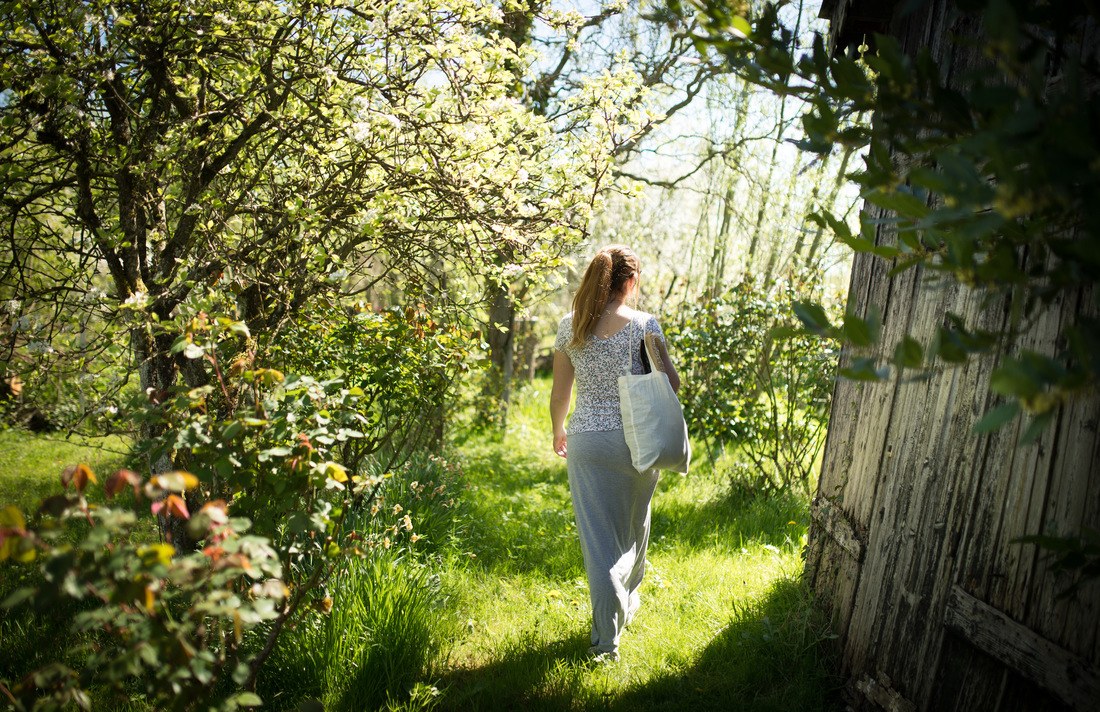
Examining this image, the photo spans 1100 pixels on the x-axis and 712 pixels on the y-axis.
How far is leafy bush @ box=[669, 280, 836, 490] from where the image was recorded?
6.17m

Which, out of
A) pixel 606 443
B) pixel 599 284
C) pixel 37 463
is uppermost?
pixel 599 284

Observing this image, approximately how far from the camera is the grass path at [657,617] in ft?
10.7

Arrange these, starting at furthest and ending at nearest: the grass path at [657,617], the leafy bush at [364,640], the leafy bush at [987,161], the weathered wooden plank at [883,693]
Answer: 1. the grass path at [657,617]
2. the leafy bush at [364,640]
3. the weathered wooden plank at [883,693]
4. the leafy bush at [987,161]

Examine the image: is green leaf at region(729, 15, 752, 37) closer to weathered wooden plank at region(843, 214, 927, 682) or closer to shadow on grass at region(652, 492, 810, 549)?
weathered wooden plank at region(843, 214, 927, 682)

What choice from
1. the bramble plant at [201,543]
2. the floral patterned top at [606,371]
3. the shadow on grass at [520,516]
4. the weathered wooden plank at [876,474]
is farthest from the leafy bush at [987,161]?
the shadow on grass at [520,516]

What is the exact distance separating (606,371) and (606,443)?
362 mm

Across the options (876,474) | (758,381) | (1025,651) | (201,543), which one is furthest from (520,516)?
(1025,651)

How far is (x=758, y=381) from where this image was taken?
7.00m

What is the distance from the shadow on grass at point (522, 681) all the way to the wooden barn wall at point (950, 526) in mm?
1224

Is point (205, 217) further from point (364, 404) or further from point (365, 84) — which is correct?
point (364, 404)

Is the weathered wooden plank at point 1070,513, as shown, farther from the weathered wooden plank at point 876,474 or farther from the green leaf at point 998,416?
→ the green leaf at point 998,416

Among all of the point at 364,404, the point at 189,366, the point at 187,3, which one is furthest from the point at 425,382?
the point at 187,3

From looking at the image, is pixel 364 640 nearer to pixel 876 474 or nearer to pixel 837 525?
pixel 837 525

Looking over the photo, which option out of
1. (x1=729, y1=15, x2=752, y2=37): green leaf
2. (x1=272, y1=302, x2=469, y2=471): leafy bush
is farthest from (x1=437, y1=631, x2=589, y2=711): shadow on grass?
(x1=729, y1=15, x2=752, y2=37): green leaf
